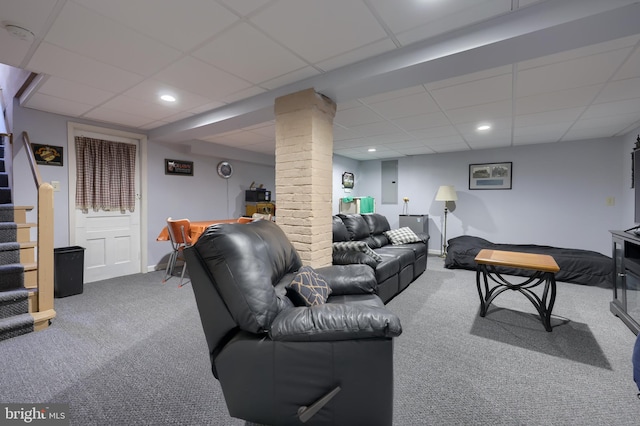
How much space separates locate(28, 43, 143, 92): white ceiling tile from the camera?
87.7 inches

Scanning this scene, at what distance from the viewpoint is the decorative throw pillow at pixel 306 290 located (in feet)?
5.65

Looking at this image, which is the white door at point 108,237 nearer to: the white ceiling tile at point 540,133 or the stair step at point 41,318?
the stair step at point 41,318

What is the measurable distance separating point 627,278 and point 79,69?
5.31m

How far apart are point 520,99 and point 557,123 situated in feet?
4.80

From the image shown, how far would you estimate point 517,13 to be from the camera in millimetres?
1710

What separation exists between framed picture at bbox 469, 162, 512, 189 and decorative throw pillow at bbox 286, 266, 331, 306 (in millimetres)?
5292

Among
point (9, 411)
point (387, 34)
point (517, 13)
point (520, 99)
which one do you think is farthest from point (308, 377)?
point (520, 99)

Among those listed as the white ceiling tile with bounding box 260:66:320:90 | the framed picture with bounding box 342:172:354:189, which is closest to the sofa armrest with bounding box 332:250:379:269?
the white ceiling tile with bounding box 260:66:320:90

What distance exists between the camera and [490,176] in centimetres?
580

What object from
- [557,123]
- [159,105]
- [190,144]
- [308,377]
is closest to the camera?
[308,377]

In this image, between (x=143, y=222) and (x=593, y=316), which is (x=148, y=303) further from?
(x=593, y=316)

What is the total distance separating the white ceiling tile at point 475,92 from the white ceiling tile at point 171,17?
81.5 inches

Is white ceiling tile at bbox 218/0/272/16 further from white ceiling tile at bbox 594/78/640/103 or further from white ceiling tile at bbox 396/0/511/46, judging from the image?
white ceiling tile at bbox 594/78/640/103

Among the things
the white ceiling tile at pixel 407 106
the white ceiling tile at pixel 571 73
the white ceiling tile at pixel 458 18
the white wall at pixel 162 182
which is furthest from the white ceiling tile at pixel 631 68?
the white wall at pixel 162 182
